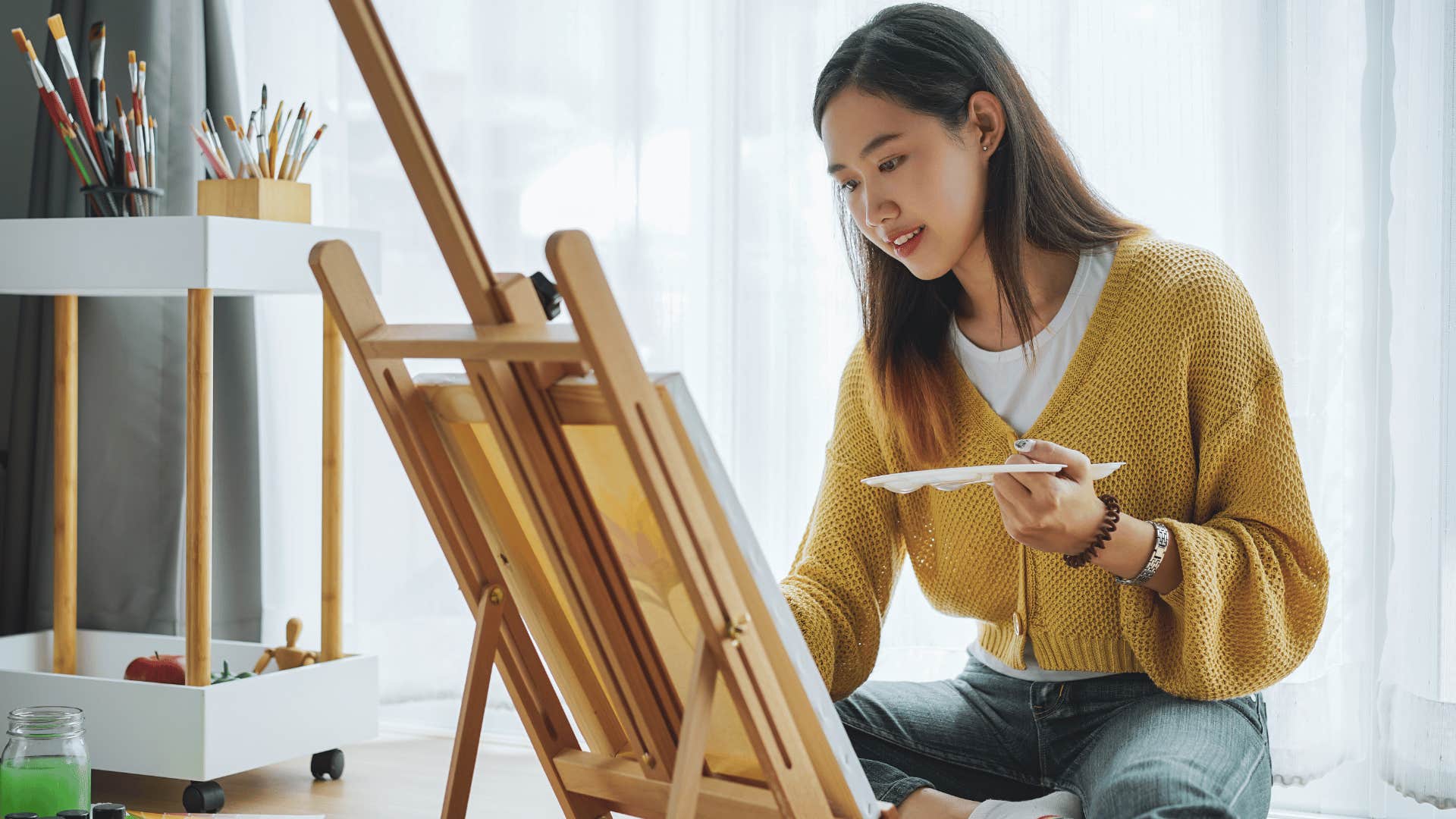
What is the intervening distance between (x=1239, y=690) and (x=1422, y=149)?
0.99 metres

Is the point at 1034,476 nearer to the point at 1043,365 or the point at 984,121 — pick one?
the point at 1043,365

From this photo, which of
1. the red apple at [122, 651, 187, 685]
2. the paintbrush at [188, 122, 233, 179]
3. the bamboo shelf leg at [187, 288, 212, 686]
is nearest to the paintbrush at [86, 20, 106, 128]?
the paintbrush at [188, 122, 233, 179]

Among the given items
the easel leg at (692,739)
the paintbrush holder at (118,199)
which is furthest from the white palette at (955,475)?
the paintbrush holder at (118,199)

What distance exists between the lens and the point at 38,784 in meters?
1.52

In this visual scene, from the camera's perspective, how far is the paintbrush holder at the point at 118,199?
209cm

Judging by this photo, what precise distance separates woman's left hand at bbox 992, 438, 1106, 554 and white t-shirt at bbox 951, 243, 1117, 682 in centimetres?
25

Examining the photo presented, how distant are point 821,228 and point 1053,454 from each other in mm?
1133

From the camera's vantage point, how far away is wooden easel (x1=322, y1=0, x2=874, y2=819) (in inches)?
37.1

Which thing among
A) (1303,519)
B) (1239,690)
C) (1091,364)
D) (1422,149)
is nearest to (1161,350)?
(1091,364)

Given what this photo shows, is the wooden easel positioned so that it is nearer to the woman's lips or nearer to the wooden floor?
the woman's lips

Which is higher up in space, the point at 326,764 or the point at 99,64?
the point at 99,64

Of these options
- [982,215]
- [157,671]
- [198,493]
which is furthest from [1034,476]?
[157,671]

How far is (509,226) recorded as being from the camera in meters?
2.49

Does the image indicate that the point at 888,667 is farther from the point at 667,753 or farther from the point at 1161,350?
the point at 667,753
